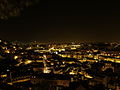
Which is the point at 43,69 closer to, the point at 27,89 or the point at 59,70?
the point at 59,70

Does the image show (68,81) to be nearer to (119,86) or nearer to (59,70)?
(119,86)

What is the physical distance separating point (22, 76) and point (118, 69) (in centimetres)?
756

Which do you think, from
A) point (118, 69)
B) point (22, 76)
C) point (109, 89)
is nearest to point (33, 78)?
point (22, 76)

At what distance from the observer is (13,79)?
1116cm

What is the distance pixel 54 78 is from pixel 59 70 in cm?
315

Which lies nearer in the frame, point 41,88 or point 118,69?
point 41,88

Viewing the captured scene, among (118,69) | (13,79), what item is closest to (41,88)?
(13,79)

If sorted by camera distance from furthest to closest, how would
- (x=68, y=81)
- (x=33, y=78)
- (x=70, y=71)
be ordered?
(x=70, y=71) < (x=33, y=78) < (x=68, y=81)

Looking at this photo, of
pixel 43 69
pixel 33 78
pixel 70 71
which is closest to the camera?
pixel 33 78

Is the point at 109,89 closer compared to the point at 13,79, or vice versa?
the point at 109,89

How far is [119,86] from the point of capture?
951cm

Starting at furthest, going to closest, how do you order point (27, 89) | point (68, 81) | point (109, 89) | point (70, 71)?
1. point (70, 71)
2. point (68, 81)
3. point (109, 89)
4. point (27, 89)

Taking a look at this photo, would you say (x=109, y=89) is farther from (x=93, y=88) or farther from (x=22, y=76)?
(x=22, y=76)

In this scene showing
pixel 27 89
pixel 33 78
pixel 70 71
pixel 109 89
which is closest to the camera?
pixel 27 89
